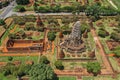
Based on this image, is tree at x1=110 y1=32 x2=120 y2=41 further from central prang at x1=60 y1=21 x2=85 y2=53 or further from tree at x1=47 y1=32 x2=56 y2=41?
tree at x1=47 y1=32 x2=56 y2=41

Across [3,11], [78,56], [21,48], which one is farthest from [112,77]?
[3,11]

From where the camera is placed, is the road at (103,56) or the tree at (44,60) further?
the tree at (44,60)

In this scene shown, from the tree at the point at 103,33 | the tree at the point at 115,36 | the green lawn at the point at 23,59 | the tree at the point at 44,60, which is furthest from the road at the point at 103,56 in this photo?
the green lawn at the point at 23,59

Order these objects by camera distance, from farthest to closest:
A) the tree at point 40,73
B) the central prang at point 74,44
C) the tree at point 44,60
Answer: the central prang at point 74,44
the tree at point 44,60
the tree at point 40,73

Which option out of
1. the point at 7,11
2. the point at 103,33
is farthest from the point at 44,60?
the point at 7,11

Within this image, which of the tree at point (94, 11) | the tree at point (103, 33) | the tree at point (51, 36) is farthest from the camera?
the tree at point (94, 11)

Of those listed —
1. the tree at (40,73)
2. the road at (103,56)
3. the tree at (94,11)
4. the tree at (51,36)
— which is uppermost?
the tree at (94,11)

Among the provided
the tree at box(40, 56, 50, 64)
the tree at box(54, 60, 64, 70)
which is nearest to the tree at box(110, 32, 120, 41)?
the tree at box(54, 60, 64, 70)

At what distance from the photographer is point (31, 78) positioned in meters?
50.8

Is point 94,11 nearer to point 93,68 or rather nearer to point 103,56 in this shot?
point 103,56

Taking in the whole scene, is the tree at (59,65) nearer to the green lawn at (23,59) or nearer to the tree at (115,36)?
the green lawn at (23,59)

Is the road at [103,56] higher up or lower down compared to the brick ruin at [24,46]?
lower down

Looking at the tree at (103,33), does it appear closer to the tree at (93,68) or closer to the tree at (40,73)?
the tree at (93,68)

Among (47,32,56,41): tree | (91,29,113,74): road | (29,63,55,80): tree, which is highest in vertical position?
(47,32,56,41): tree
